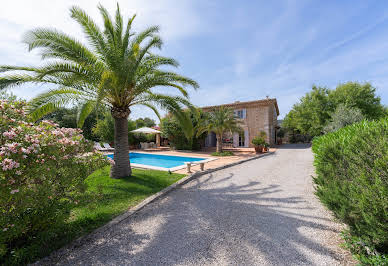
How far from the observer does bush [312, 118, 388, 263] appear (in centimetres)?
192

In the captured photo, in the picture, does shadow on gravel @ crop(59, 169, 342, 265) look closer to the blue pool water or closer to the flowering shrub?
the flowering shrub

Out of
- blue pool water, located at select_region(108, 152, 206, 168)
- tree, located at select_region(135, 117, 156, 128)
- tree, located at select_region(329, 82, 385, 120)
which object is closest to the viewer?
blue pool water, located at select_region(108, 152, 206, 168)

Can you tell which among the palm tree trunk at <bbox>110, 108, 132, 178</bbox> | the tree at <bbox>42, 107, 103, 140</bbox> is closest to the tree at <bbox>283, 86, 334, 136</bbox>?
the palm tree trunk at <bbox>110, 108, 132, 178</bbox>

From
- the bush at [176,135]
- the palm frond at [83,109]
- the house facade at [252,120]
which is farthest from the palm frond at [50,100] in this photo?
the house facade at [252,120]

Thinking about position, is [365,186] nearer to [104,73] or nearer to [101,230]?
[101,230]

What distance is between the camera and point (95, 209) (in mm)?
4039

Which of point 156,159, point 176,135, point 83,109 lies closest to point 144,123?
point 176,135

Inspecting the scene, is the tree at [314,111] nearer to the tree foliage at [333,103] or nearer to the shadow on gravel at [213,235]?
the tree foliage at [333,103]

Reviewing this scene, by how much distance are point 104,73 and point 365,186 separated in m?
6.13

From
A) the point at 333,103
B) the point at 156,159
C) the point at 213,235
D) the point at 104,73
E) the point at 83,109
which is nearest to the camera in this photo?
the point at 213,235

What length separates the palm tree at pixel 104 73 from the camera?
5.08 metres

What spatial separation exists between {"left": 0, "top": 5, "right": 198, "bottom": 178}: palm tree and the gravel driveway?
342 centimetres

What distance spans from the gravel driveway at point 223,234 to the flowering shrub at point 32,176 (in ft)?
2.65

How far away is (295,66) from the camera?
12062mm
